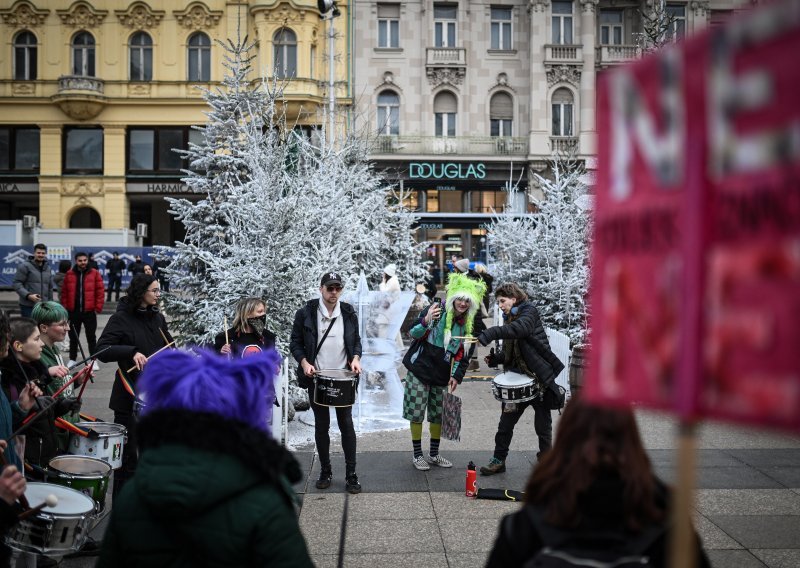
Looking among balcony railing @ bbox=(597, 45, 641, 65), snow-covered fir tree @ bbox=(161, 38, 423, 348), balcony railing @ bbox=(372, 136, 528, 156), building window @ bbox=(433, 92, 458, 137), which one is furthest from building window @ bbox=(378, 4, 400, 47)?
snow-covered fir tree @ bbox=(161, 38, 423, 348)

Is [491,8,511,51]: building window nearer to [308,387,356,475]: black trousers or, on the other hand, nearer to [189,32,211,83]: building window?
[189,32,211,83]: building window

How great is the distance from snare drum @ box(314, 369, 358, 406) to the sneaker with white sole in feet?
3.48

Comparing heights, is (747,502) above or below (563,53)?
below

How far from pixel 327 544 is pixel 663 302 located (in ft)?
14.3

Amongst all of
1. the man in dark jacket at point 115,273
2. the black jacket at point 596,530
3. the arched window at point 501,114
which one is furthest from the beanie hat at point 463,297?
the arched window at point 501,114

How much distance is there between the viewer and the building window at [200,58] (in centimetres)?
3750

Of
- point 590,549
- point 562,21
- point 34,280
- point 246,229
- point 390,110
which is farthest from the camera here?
point 562,21

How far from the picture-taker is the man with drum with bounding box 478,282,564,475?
7004 millimetres

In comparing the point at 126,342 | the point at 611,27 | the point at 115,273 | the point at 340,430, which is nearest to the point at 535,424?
the point at 340,430

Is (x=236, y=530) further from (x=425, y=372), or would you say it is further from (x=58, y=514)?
(x=425, y=372)

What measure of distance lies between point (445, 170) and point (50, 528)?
35.0 metres

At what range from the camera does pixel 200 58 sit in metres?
37.6

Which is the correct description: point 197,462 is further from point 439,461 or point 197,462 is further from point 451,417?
point 439,461

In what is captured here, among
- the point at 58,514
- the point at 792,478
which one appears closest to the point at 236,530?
the point at 58,514
